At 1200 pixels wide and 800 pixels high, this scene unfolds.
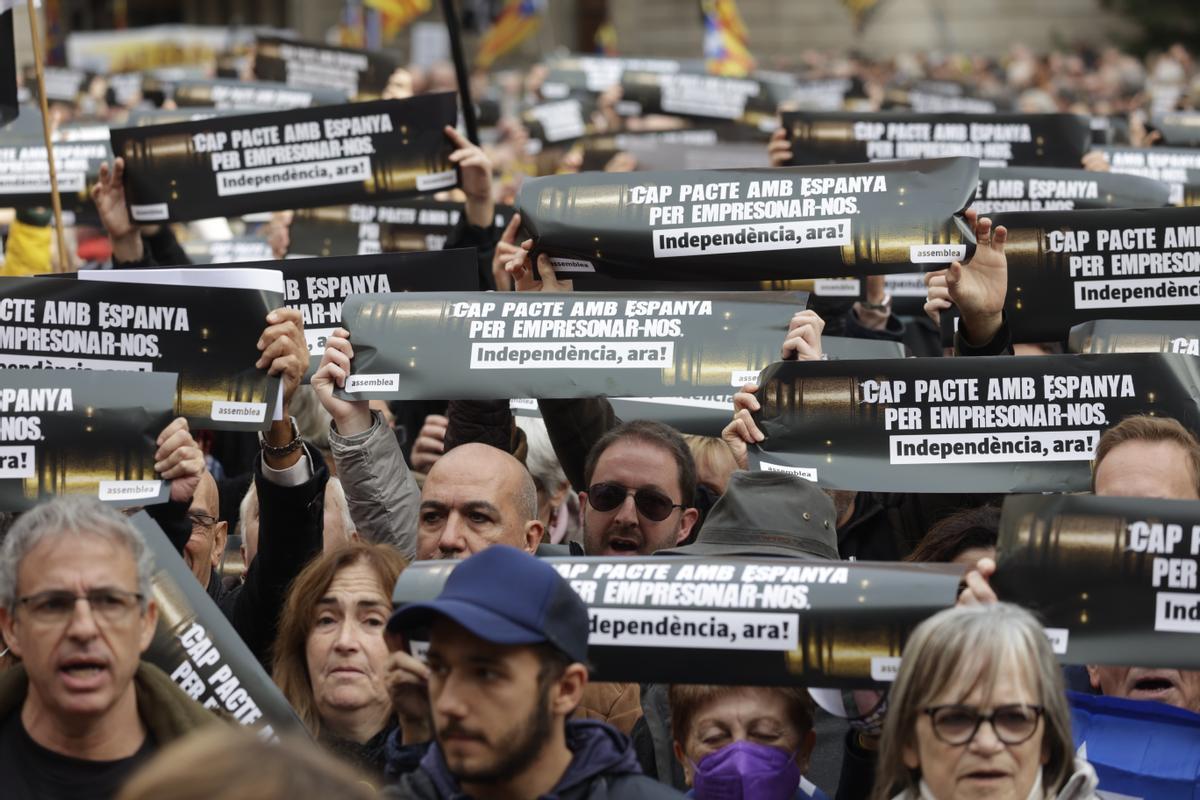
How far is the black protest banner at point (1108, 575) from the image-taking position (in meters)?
3.70

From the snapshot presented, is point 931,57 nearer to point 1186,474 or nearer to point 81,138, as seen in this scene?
point 81,138

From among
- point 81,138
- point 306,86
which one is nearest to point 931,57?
point 306,86

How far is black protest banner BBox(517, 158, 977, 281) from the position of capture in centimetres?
499

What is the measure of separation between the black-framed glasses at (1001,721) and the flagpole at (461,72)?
4552 millimetres

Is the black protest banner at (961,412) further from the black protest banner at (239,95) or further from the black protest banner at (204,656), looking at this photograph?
the black protest banner at (239,95)

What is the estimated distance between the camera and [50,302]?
4688 mm

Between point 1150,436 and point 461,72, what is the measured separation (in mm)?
4193

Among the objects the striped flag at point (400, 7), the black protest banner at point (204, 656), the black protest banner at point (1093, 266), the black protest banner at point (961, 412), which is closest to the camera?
the black protest banner at point (204, 656)

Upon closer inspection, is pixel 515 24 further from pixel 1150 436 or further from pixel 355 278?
pixel 1150 436

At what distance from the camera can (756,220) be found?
16.8ft

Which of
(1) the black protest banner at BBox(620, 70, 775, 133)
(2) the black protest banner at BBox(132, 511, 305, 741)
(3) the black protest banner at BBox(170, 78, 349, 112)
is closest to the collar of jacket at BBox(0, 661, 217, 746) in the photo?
(2) the black protest banner at BBox(132, 511, 305, 741)

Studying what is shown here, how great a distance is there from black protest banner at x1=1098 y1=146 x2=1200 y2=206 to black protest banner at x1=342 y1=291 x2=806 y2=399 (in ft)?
9.97

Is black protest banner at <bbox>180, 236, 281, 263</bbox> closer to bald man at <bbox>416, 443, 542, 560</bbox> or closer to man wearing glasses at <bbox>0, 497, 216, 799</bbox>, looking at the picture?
bald man at <bbox>416, 443, 542, 560</bbox>

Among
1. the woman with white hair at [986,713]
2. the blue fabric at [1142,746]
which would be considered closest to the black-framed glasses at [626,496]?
the blue fabric at [1142,746]
